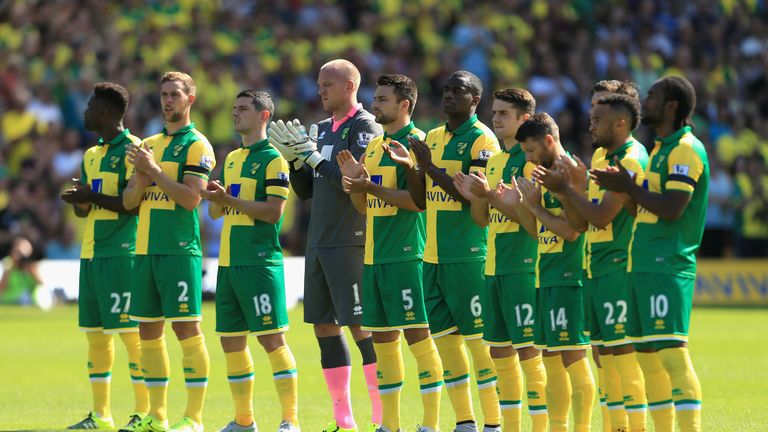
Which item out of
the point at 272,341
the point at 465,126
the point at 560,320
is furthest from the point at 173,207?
the point at 560,320

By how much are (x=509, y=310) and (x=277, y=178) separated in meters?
2.31

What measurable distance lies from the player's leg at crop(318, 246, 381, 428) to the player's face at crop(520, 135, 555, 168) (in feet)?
6.28

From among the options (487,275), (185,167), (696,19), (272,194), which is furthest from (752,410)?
(696,19)

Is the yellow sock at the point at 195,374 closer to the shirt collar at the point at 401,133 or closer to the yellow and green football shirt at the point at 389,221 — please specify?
the yellow and green football shirt at the point at 389,221

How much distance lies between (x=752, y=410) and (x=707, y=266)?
47.6 ft

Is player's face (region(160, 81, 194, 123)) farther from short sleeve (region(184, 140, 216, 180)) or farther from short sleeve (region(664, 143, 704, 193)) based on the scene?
short sleeve (region(664, 143, 704, 193))

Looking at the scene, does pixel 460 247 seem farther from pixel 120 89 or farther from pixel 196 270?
pixel 120 89

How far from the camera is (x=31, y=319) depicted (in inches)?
883

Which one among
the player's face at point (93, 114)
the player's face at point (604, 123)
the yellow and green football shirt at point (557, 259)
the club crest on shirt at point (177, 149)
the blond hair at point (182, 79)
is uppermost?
the blond hair at point (182, 79)

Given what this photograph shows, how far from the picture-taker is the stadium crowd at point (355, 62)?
982 inches

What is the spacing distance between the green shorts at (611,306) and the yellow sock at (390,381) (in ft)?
5.80

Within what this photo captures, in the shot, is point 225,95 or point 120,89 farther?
point 225,95

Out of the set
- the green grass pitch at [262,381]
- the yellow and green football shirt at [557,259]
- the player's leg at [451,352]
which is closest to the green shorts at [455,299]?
the player's leg at [451,352]

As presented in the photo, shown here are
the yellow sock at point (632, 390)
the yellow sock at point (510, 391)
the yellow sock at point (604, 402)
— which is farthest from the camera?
the yellow sock at point (510, 391)
